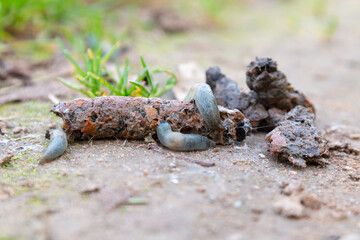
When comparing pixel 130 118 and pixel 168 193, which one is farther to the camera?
pixel 130 118

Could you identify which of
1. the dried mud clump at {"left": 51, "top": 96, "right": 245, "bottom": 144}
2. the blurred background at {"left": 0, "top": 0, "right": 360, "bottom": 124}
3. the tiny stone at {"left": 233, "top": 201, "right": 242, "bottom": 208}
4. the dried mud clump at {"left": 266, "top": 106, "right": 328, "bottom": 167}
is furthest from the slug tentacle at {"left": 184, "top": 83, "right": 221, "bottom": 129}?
the blurred background at {"left": 0, "top": 0, "right": 360, "bottom": 124}

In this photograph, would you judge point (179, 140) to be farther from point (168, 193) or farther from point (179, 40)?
point (179, 40)

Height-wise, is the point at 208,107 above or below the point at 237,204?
above

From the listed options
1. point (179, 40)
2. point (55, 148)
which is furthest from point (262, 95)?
point (179, 40)

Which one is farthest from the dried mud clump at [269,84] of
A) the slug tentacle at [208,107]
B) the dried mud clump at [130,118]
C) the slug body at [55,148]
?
the slug body at [55,148]

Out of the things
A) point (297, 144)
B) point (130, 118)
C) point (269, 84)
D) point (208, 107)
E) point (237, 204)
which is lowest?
point (237, 204)

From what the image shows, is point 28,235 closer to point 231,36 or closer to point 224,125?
point 224,125

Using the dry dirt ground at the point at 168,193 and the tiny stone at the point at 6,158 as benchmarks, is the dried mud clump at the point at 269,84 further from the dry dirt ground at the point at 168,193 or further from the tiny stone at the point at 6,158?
the tiny stone at the point at 6,158
